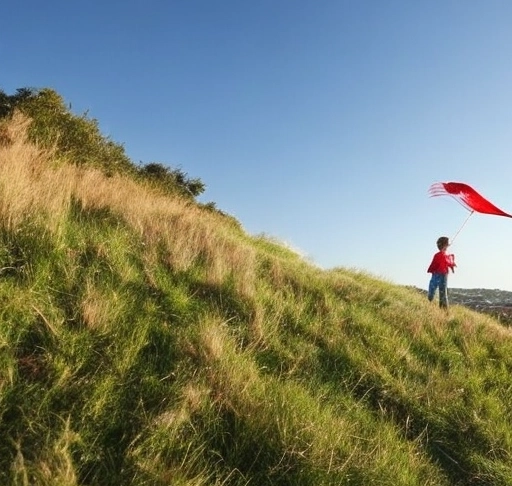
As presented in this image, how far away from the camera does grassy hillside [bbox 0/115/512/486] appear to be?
3521 mm

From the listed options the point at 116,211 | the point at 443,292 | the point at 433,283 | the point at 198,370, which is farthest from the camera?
the point at 433,283

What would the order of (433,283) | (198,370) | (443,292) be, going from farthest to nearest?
1. (433,283)
2. (443,292)
3. (198,370)

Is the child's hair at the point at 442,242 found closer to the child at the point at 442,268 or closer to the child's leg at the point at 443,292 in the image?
the child at the point at 442,268

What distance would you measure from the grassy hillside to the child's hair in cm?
525

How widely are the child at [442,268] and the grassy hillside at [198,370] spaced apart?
4914 millimetres

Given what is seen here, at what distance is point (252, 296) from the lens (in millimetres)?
6516

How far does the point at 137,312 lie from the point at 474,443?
12.0 feet

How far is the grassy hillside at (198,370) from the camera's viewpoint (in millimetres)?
3521

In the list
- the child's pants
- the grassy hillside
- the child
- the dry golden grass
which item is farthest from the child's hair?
the dry golden grass

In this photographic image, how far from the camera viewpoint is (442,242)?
13.1m

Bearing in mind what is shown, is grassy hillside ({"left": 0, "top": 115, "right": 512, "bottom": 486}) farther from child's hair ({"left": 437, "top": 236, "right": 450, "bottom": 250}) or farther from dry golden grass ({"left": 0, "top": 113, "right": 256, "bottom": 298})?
child's hair ({"left": 437, "top": 236, "right": 450, "bottom": 250})

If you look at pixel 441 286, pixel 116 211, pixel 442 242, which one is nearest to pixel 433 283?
pixel 441 286

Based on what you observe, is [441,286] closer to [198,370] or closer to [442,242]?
[442,242]

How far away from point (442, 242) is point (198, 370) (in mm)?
10112
